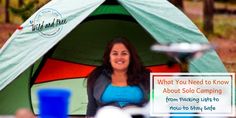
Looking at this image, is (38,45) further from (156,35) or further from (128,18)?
(128,18)

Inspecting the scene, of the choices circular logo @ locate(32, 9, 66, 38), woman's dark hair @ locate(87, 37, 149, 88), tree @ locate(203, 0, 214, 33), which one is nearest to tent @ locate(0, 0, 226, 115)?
circular logo @ locate(32, 9, 66, 38)

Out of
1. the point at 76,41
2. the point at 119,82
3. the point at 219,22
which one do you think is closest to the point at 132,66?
the point at 119,82

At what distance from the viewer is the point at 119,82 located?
2.99 m

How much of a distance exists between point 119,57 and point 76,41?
6.62 feet

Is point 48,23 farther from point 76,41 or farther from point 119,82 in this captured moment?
point 76,41

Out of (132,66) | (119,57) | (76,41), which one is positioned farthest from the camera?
(76,41)

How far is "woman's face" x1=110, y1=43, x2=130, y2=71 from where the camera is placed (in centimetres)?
255

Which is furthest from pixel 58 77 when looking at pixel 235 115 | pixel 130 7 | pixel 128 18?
pixel 235 115

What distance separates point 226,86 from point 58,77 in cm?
210

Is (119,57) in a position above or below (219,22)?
below

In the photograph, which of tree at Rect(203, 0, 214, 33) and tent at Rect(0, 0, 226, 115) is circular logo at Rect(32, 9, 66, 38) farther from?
tree at Rect(203, 0, 214, 33)

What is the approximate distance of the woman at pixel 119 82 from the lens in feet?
9.41

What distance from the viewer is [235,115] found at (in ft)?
4.36

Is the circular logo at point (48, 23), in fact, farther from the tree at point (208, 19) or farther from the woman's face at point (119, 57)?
the tree at point (208, 19)
